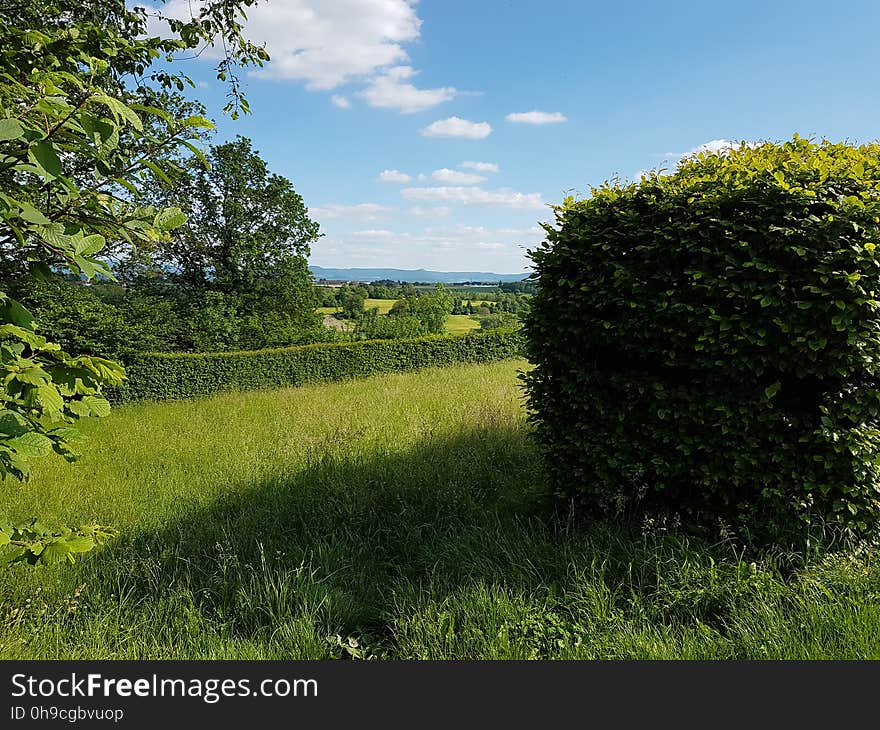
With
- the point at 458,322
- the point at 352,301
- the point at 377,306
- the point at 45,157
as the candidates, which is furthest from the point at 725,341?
the point at 352,301

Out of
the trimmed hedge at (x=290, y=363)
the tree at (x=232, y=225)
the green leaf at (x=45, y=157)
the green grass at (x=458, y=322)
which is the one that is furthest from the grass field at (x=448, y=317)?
the green leaf at (x=45, y=157)

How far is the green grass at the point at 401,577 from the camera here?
3.29 metres

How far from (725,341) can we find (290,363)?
55.8ft

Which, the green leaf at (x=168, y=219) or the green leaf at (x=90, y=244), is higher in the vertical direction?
the green leaf at (x=168, y=219)

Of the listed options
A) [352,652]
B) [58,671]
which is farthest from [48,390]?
[352,652]

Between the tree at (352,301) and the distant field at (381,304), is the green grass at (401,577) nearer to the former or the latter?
the tree at (352,301)

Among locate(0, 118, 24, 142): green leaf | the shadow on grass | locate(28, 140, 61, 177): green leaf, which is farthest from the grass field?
locate(0, 118, 24, 142): green leaf

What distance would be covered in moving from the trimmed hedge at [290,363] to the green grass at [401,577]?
11037 mm

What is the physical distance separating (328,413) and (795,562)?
7819 mm

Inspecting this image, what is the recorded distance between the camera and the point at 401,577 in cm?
434

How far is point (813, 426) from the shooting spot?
13.0ft

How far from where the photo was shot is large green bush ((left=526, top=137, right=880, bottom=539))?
12.5 ft

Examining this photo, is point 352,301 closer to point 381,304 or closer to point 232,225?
point 381,304

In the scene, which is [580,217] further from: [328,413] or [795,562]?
[328,413]
